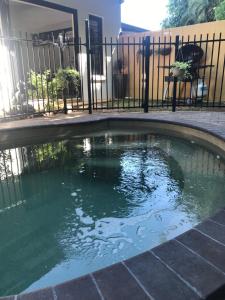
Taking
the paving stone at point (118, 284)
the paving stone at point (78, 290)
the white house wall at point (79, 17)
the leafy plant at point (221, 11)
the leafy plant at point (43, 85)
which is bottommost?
the paving stone at point (78, 290)

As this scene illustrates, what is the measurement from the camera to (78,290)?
3.69ft

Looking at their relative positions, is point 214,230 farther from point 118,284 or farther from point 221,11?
point 221,11

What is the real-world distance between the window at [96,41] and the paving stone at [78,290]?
23.6 feet

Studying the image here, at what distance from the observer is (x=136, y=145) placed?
424 cm

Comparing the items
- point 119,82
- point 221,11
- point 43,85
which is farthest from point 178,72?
point 221,11

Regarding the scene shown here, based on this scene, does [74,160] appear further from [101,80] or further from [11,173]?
[101,80]

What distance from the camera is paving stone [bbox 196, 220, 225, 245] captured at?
4.86 ft

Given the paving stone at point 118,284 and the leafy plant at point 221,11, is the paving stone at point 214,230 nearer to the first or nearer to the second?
the paving stone at point 118,284

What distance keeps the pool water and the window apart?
462cm

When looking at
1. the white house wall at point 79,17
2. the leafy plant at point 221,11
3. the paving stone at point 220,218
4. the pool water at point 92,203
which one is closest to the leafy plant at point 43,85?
the white house wall at point 79,17

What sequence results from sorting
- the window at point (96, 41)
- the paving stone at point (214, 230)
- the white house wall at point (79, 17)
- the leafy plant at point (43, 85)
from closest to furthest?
the paving stone at point (214, 230)
the leafy plant at point (43, 85)
the white house wall at point (79, 17)
the window at point (96, 41)

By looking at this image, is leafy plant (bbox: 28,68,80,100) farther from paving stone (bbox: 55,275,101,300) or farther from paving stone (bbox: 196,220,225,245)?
paving stone (bbox: 55,275,101,300)

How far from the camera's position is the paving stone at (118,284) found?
1.09m

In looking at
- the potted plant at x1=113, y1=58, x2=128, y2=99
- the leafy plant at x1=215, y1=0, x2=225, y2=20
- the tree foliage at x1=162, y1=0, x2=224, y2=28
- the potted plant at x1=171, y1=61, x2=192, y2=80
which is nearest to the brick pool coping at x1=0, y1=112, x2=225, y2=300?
the potted plant at x1=171, y1=61, x2=192, y2=80
